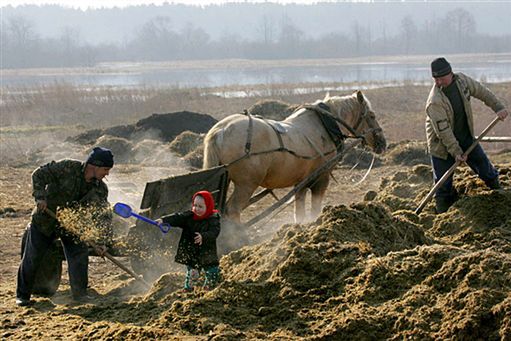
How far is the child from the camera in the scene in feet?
21.0

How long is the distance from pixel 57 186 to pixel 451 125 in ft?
14.2

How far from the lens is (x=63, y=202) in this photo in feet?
23.1

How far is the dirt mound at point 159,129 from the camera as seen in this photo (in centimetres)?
2141

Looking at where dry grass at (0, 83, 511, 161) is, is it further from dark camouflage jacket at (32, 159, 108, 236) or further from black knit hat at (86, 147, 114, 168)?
black knit hat at (86, 147, 114, 168)

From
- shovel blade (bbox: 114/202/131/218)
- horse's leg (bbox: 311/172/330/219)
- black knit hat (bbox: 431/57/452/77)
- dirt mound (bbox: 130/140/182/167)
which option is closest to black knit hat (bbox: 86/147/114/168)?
shovel blade (bbox: 114/202/131/218)

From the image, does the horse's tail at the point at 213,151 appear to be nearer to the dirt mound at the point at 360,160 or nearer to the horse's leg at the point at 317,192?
the horse's leg at the point at 317,192

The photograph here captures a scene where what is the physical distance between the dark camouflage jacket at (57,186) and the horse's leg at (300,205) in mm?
3747

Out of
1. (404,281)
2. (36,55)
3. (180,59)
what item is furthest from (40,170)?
(180,59)

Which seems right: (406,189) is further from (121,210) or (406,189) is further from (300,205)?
(121,210)

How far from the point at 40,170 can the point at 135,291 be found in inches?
62.1

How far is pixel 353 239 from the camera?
633cm

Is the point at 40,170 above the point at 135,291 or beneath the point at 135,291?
above

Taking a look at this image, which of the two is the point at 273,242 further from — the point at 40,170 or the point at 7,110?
the point at 7,110

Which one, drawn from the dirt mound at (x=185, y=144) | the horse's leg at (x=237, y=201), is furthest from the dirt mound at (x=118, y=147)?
the horse's leg at (x=237, y=201)
